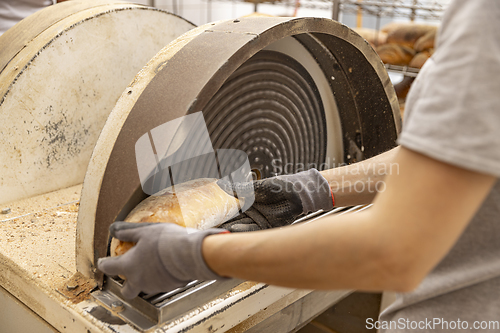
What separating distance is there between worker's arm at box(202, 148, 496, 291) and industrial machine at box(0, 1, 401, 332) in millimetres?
373

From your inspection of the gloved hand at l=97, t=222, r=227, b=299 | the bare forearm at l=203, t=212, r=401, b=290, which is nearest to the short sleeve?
the bare forearm at l=203, t=212, r=401, b=290

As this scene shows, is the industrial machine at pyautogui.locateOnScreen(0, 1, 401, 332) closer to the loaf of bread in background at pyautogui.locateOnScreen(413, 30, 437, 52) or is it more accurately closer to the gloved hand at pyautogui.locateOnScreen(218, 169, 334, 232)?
the gloved hand at pyautogui.locateOnScreen(218, 169, 334, 232)

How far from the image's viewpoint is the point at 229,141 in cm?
124

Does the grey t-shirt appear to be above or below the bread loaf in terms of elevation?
above

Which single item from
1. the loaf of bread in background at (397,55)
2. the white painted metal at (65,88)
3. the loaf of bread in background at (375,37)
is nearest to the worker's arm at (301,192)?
the white painted metal at (65,88)

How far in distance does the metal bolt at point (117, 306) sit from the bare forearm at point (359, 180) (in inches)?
24.4

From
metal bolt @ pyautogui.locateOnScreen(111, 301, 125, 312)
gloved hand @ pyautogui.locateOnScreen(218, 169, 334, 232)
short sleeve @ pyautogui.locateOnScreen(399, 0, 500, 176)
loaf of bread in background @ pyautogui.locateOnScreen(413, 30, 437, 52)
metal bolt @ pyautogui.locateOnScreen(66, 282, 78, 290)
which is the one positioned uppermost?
short sleeve @ pyautogui.locateOnScreen(399, 0, 500, 176)

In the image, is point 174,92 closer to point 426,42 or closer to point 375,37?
point 426,42

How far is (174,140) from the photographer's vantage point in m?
0.91

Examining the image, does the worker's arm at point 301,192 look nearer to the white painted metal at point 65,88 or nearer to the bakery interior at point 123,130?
the bakery interior at point 123,130

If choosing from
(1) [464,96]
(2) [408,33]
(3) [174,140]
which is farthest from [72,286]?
(2) [408,33]

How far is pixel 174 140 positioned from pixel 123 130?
0.12m

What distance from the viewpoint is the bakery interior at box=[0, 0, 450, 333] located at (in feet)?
3.00

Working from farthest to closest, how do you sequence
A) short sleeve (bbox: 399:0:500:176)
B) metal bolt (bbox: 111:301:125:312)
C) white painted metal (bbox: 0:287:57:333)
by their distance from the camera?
white painted metal (bbox: 0:287:57:333) → metal bolt (bbox: 111:301:125:312) → short sleeve (bbox: 399:0:500:176)
